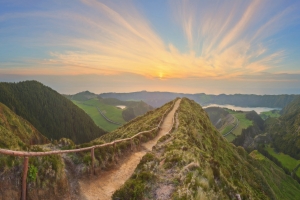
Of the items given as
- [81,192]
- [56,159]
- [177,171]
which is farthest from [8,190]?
[177,171]

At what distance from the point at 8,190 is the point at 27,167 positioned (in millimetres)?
1169

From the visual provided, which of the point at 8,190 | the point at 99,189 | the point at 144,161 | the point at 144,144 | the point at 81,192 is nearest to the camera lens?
the point at 8,190

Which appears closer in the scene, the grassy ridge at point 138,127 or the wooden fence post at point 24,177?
the wooden fence post at point 24,177

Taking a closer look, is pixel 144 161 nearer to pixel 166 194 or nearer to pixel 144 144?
pixel 166 194

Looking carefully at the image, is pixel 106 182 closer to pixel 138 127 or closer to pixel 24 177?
pixel 24 177

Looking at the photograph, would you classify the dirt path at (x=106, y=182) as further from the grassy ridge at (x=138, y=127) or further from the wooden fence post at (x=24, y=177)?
the grassy ridge at (x=138, y=127)

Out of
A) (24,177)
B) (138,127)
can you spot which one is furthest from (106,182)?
(138,127)

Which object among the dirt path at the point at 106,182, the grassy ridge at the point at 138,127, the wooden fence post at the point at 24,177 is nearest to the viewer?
the wooden fence post at the point at 24,177

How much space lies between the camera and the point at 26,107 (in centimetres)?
19800

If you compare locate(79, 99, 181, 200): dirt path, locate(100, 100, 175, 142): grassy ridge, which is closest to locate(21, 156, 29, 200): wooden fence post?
locate(79, 99, 181, 200): dirt path

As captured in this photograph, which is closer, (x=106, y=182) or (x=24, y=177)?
(x=24, y=177)

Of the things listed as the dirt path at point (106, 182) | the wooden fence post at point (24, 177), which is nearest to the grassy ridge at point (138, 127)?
the dirt path at point (106, 182)

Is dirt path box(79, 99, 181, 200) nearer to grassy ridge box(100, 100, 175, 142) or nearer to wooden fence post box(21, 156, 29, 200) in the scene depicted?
wooden fence post box(21, 156, 29, 200)

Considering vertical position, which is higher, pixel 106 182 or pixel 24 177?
pixel 24 177
